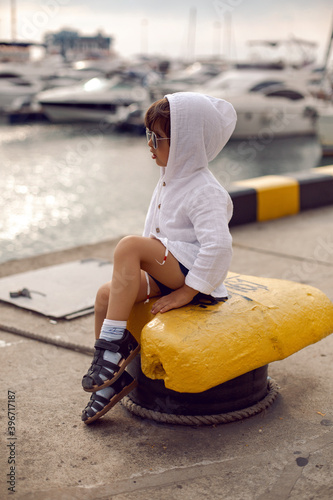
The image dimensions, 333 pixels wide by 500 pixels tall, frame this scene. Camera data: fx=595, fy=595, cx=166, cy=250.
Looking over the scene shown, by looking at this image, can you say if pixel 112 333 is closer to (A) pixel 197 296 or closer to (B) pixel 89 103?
(A) pixel 197 296

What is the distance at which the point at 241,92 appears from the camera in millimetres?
16359

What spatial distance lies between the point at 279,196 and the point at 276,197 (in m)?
0.05

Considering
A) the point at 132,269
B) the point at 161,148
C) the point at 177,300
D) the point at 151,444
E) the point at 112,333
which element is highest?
the point at 161,148

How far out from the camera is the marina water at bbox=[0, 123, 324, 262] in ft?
20.3

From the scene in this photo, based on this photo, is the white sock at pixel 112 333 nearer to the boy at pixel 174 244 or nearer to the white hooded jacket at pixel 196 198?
the boy at pixel 174 244

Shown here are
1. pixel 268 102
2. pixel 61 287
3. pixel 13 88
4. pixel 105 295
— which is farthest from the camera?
pixel 13 88

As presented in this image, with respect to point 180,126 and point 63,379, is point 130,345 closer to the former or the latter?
point 63,379

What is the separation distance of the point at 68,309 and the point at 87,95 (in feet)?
52.2

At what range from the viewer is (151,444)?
2223 mm

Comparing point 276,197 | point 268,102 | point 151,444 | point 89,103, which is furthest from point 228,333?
point 89,103

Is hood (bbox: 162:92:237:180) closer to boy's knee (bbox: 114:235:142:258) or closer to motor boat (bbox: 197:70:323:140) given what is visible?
boy's knee (bbox: 114:235:142:258)

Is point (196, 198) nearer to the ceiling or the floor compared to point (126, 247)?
nearer to the ceiling

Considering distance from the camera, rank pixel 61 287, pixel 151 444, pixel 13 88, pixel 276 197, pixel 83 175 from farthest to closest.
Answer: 1. pixel 13 88
2. pixel 83 175
3. pixel 276 197
4. pixel 61 287
5. pixel 151 444

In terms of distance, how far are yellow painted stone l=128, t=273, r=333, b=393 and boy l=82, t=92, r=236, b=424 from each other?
103mm
